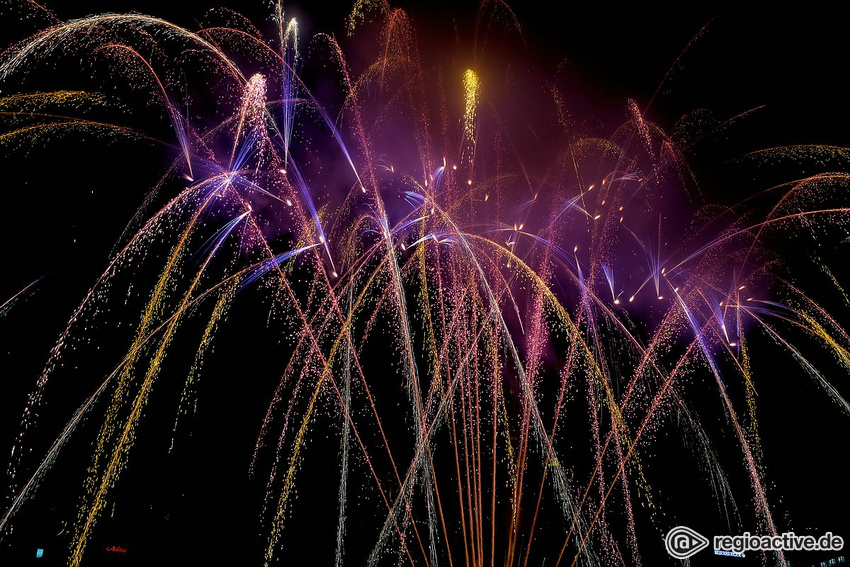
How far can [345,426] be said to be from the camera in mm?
10758

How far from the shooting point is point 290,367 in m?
10.9

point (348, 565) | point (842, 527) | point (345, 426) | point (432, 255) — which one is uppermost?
point (432, 255)

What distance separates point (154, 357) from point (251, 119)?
4473 mm

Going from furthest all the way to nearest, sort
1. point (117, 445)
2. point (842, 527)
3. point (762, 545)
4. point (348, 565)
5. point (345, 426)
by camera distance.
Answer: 1. point (842, 527)
2. point (348, 565)
3. point (345, 426)
4. point (762, 545)
5. point (117, 445)

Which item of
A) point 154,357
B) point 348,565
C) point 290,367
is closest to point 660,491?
point 348,565

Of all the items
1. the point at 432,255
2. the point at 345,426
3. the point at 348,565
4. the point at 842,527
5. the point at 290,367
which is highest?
the point at 432,255

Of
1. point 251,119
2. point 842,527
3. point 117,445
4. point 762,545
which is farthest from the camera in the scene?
point 842,527

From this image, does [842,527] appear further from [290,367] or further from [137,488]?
[137,488]

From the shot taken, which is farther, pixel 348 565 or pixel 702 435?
pixel 702 435

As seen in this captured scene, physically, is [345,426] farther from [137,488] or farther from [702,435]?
[702,435]

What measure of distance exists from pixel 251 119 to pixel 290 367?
507 cm

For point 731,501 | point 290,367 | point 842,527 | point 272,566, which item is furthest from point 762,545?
point 272,566

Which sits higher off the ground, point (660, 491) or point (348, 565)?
point (660, 491)

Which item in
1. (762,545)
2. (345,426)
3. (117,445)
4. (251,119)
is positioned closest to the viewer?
(251,119)
